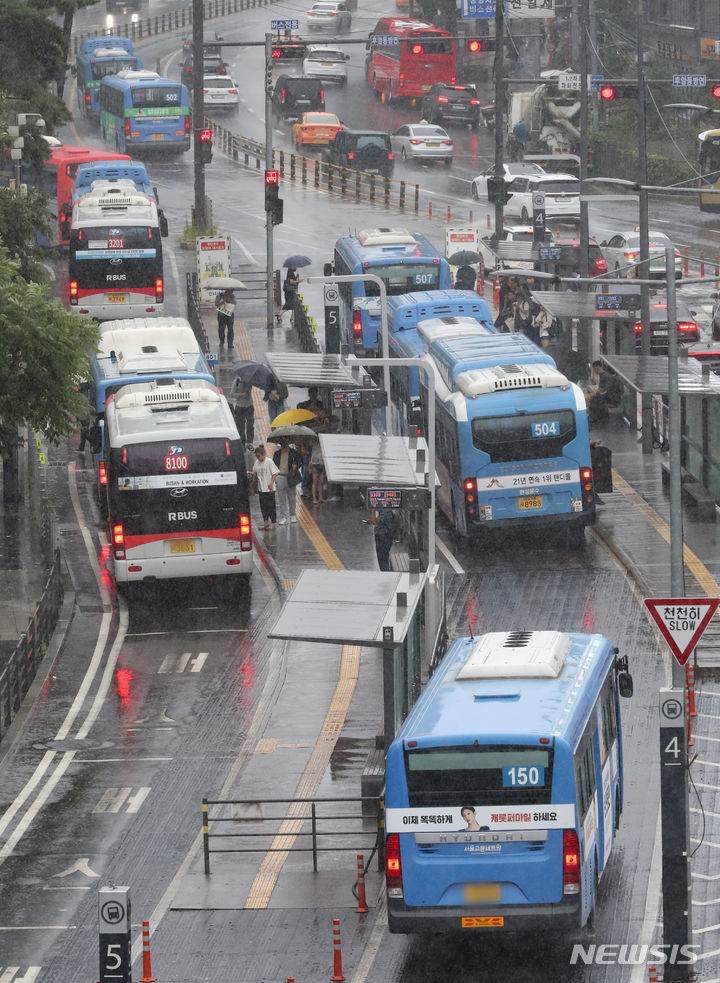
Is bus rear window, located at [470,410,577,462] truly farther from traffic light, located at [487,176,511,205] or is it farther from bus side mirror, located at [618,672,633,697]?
traffic light, located at [487,176,511,205]

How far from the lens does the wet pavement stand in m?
18.6

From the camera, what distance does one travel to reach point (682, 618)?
57.2 feet

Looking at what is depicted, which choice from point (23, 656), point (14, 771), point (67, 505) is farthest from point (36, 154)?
point (14, 771)

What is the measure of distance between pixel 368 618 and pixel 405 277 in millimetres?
27111

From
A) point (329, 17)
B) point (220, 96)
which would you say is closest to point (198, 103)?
point (220, 96)

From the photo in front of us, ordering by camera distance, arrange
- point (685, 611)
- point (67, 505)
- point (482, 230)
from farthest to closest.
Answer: point (482, 230) → point (67, 505) → point (685, 611)

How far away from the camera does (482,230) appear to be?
2566 inches

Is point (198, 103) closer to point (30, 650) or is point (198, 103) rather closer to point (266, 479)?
point (266, 479)

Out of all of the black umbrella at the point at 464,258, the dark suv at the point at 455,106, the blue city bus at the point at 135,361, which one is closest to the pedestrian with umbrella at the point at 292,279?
the black umbrella at the point at 464,258

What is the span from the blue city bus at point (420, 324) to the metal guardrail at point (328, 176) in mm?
25753

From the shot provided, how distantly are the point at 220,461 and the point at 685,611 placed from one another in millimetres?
14359

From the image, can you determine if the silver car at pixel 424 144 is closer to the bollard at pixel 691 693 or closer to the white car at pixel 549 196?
the white car at pixel 549 196

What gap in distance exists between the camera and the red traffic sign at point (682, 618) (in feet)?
57.0

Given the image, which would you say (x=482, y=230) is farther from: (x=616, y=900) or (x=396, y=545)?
(x=616, y=900)
